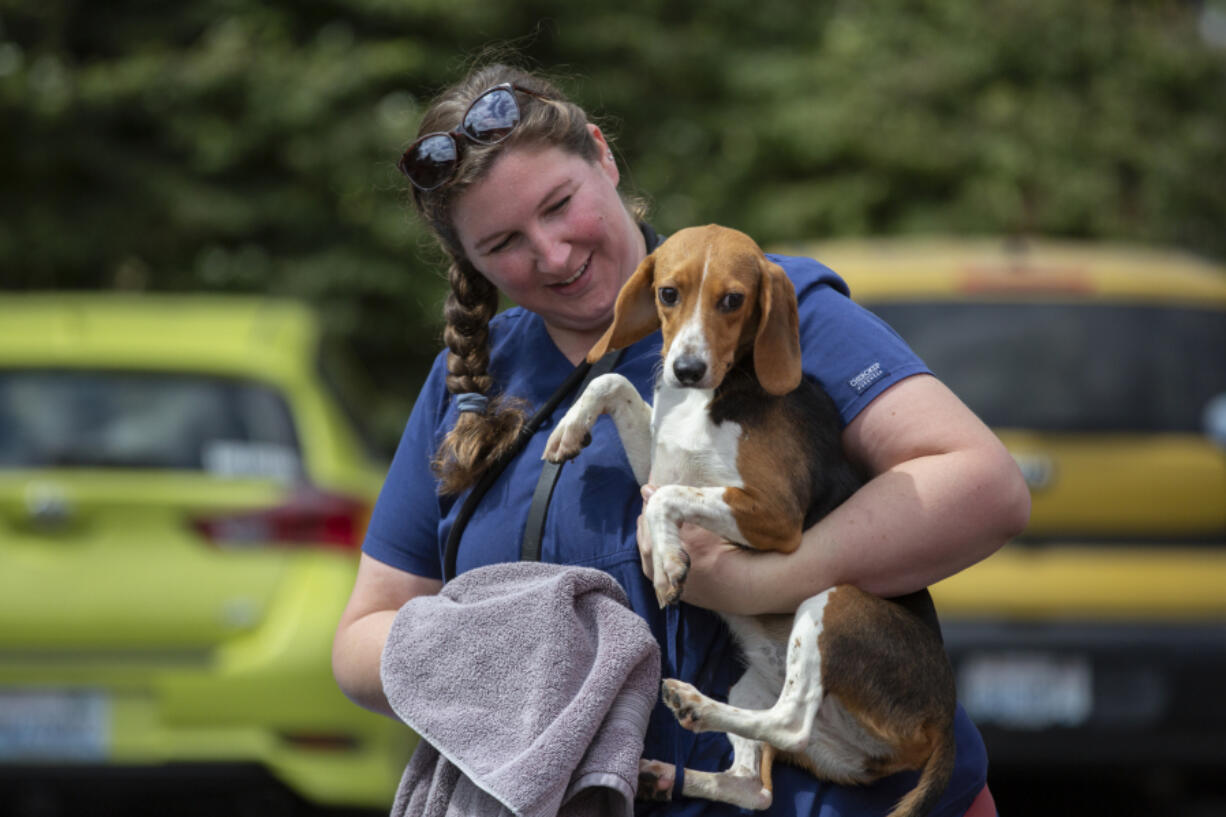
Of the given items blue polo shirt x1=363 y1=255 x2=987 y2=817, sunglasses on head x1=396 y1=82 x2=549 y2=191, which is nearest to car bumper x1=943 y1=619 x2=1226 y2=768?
blue polo shirt x1=363 y1=255 x2=987 y2=817

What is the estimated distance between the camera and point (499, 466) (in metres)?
2.56

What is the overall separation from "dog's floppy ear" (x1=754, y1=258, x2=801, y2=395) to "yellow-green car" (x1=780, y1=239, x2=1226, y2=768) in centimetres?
337

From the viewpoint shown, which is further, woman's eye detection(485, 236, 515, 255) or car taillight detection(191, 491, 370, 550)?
car taillight detection(191, 491, 370, 550)

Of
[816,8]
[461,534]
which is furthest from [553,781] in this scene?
[816,8]

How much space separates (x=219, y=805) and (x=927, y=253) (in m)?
3.36

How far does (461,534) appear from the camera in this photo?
258 cm

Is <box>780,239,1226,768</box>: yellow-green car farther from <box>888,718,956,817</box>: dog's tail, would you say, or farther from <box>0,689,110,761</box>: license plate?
<box>888,718,956,817</box>: dog's tail

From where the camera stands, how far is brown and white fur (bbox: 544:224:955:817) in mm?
2338

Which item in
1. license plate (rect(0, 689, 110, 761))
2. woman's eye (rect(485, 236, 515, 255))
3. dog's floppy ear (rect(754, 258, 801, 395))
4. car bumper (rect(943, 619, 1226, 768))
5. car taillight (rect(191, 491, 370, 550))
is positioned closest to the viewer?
dog's floppy ear (rect(754, 258, 801, 395))

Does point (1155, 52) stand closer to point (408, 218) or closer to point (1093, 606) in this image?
point (1093, 606)

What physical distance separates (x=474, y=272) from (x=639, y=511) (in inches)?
24.9

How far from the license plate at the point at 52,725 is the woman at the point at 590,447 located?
8.96 ft

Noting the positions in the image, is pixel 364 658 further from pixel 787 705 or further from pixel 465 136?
pixel 465 136

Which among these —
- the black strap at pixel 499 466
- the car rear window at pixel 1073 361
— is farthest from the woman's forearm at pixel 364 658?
the car rear window at pixel 1073 361
